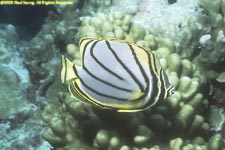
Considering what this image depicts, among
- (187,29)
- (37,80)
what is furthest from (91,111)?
(37,80)

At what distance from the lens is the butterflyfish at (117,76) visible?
163cm

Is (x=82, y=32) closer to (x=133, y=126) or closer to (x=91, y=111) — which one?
(x=91, y=111)

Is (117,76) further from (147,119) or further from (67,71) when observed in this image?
(147,119)

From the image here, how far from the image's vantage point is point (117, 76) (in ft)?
5.46

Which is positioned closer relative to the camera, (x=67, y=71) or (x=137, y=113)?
(x=67, y=71)

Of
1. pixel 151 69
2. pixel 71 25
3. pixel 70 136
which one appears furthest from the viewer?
pixel 71 25

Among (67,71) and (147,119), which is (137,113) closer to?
(147,119)

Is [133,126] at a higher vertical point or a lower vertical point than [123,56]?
lower

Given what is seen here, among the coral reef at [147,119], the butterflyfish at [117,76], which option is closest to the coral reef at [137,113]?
the coral reef at [147,119]

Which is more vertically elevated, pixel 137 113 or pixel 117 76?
pixel 117 76

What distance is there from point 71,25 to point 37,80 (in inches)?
29.4

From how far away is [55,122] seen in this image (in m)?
2.46

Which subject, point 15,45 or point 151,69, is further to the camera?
point 15,45

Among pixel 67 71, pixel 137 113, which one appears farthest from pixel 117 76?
pixel 137 113
